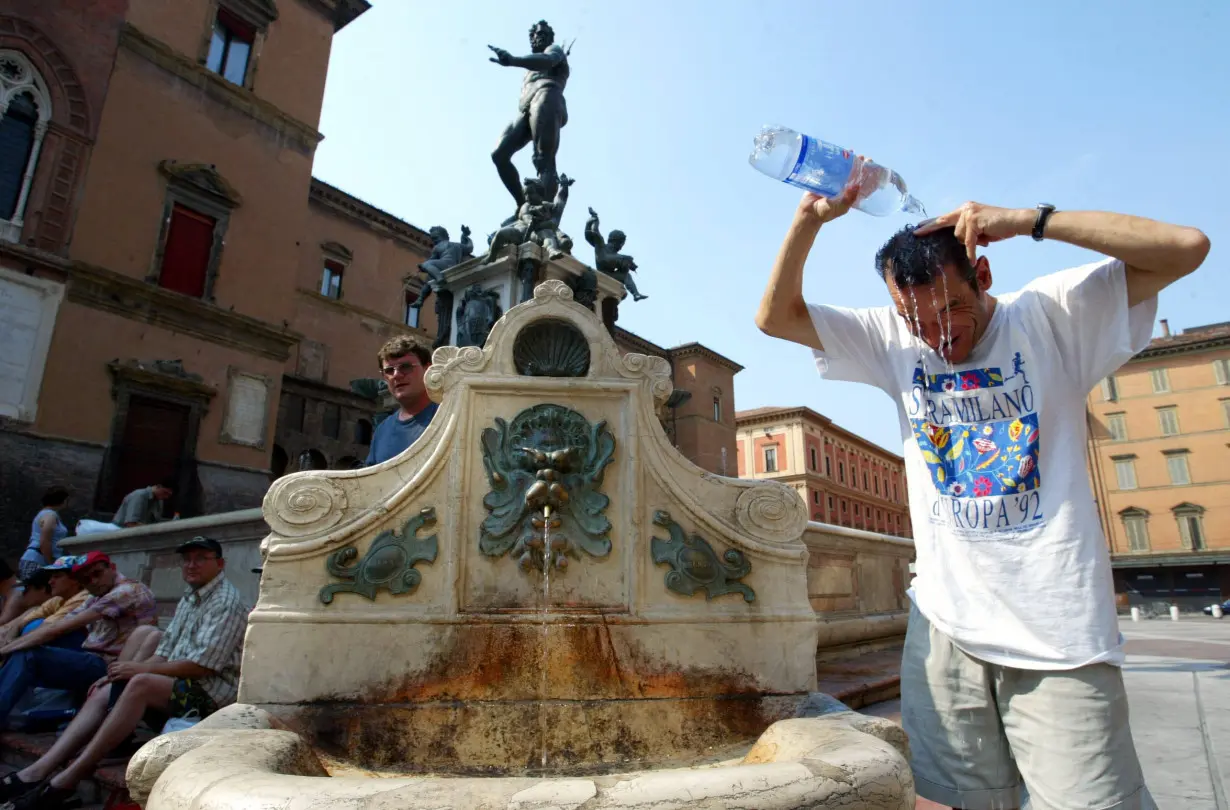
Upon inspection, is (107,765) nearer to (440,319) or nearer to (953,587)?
(953,587)

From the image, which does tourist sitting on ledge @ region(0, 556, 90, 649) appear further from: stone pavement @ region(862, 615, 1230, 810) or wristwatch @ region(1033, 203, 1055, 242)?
wristwatch @ region(1033, 203, 1055, 242)

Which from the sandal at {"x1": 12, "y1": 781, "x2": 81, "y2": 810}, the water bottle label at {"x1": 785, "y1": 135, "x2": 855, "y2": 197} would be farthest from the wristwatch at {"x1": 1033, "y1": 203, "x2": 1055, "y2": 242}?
the sandal at {"x1": 12, "y1": 781, "x2": 81, "y2": 810}

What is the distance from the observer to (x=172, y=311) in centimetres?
1524

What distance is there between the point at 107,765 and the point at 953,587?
3699 mm

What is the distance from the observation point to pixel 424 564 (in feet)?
7.95

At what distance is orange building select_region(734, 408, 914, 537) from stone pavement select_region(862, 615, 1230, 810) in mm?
39990

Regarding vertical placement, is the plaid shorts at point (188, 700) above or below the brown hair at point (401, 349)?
below

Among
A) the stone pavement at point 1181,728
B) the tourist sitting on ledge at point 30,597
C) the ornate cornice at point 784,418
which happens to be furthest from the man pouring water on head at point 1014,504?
the ornate cornice at point 784,418

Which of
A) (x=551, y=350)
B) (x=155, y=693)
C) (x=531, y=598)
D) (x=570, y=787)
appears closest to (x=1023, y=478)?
(x=570, y=787)

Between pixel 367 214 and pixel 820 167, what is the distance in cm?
2478

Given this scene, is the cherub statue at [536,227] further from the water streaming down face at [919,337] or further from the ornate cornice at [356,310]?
the ornate cornice at [356,310]

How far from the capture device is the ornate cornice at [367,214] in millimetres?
23047

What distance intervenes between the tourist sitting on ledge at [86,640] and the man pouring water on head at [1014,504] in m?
4.62

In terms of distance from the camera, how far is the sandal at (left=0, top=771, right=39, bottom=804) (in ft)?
10.2
